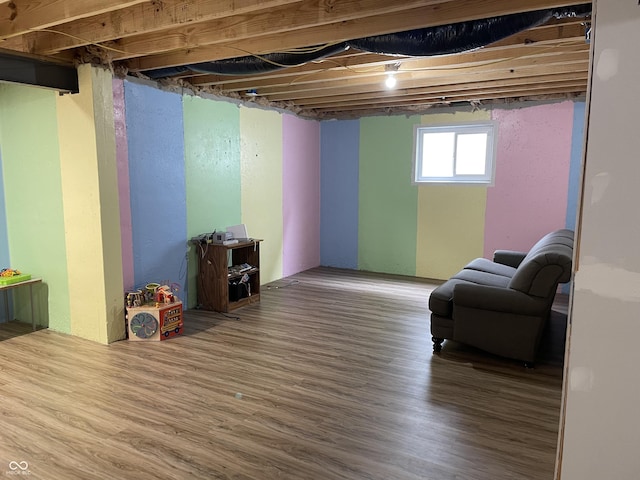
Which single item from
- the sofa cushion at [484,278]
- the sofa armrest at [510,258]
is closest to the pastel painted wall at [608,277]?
the sofa cushion at [484,278]

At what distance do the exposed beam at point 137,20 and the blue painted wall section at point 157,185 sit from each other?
0.73m

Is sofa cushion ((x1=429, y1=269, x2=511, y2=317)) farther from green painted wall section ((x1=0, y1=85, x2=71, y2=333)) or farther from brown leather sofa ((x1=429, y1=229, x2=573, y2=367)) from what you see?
green painted wall section ((x1=0, y1=85, x2=71, y2=333))

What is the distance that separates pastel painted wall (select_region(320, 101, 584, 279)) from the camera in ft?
18.4

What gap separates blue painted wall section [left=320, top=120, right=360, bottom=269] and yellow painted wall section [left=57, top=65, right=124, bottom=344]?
371cm

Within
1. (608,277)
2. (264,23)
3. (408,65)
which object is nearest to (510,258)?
(408,65)

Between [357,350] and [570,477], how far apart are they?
2.54m

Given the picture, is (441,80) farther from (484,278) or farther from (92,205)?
(92,205)

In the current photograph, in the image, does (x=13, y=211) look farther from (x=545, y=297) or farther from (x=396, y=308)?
(x=545, y=297)

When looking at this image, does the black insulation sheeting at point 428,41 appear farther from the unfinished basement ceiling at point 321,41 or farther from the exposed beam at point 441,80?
the exposed beam at point 441,80

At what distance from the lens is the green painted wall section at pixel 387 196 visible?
21.4 ft

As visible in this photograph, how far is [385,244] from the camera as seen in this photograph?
684cm

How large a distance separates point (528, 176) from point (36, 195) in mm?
5291

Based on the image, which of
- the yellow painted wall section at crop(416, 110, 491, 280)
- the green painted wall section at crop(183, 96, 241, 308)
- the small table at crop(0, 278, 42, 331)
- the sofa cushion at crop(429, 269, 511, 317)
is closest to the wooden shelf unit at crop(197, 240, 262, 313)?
the green painted wall section at crop(183, 96, 241, 308)

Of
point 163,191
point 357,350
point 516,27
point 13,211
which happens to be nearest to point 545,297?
point 357,350
